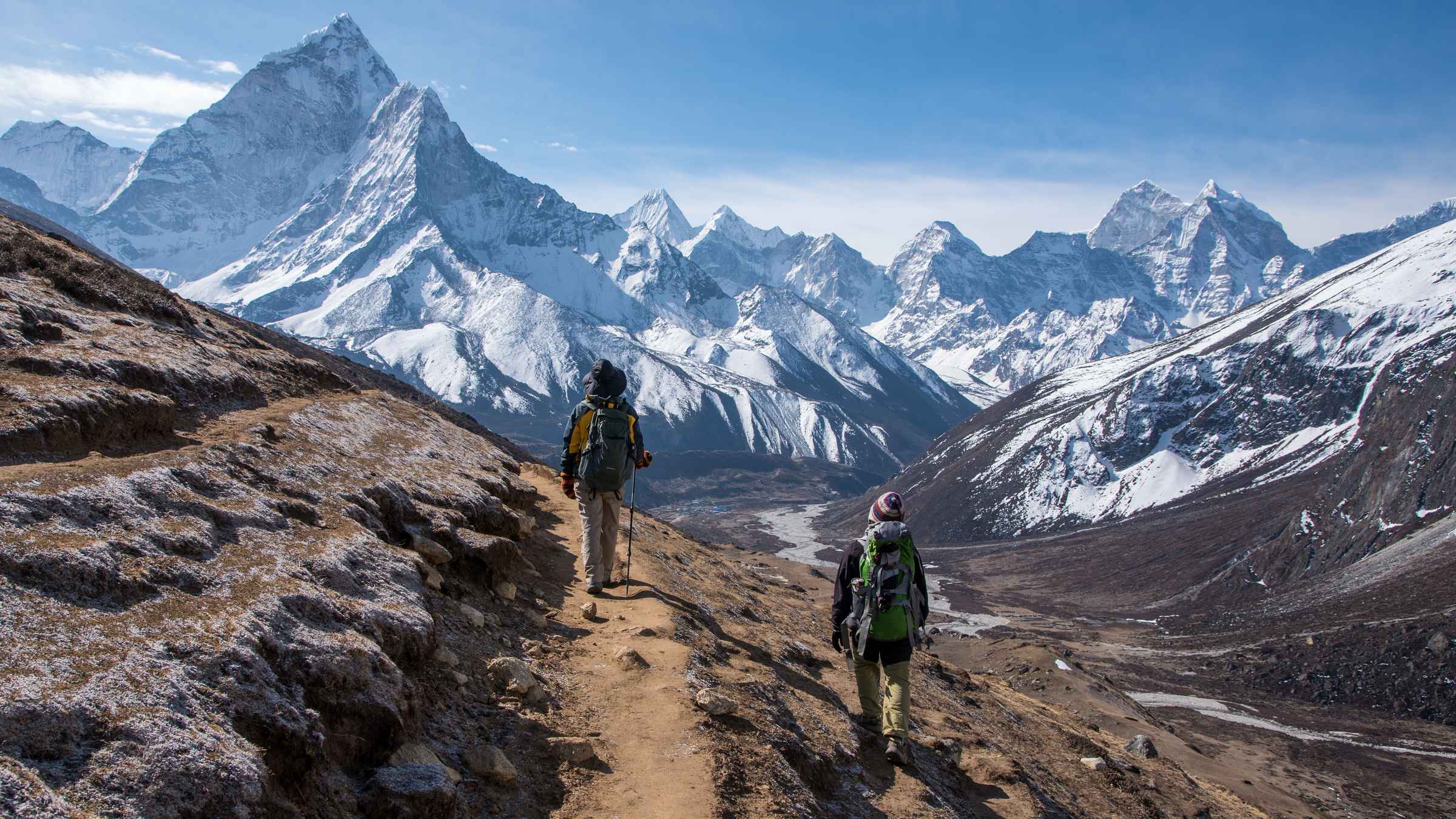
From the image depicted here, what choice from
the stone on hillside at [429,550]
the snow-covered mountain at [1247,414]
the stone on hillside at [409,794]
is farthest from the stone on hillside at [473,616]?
the snow-covered mountain at [1247,414]

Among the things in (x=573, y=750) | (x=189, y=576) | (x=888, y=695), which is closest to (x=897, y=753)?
(x=888, y=695)

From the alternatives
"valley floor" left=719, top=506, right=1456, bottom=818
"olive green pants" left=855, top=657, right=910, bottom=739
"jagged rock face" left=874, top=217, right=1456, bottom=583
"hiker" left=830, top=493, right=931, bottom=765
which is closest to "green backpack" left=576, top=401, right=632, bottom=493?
"hiker" left=830, top=493, right=931, bottom=765

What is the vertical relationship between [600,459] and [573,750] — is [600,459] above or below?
above

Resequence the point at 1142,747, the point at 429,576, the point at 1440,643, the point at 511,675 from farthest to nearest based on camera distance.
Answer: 1. the point at 1440,643
2. the point at 1142,747
3. the point at 429,576
4. the point at 511,675

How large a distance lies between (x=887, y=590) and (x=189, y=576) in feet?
24.4

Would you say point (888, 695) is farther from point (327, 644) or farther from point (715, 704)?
point (327, 644)

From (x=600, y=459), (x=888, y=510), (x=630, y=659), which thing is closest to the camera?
(x=630, y=659)

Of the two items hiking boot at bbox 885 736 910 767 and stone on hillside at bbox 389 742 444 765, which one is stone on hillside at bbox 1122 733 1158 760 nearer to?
hiking boot at bbox 885 736 910 767

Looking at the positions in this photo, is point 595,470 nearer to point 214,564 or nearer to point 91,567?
point 214,564

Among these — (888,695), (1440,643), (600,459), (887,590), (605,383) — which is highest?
(605,383)

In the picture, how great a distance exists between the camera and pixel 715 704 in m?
8.98

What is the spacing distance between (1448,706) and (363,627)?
83746 mm

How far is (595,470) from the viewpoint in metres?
12.7

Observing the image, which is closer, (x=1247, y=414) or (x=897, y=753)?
(x=897, y=753)
